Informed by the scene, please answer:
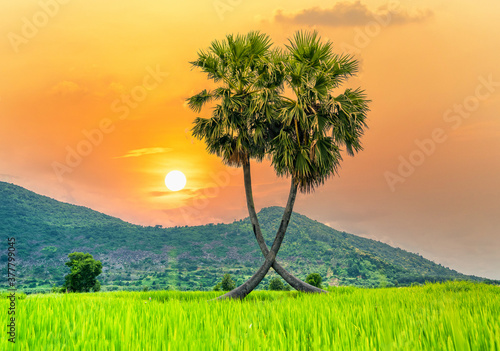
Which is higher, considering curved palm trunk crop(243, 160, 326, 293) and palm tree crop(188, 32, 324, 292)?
palm tree crop(188, 32, 324, 292)

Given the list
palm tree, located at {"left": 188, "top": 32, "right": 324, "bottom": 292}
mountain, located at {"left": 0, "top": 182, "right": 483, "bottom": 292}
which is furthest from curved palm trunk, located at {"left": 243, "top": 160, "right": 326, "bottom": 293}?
mountain, located at {"left": 0, "top": 182, "right": 483, "bottom": 292}

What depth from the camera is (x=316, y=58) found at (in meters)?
16.9

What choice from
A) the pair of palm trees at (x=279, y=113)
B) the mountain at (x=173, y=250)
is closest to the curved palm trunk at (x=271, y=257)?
the pair of palm trees at (x=279, y=113)

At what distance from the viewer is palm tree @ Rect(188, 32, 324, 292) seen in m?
17.0

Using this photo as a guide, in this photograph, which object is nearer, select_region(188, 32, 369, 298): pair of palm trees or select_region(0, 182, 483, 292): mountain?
select_region(188, 32, 369, 298): pair of palm trees

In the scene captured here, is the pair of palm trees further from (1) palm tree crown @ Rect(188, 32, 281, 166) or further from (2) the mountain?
(2) the mountain

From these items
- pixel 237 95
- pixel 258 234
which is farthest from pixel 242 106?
pixel 258 234

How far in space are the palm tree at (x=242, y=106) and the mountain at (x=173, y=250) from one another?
5136cm

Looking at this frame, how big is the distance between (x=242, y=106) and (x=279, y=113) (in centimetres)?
193

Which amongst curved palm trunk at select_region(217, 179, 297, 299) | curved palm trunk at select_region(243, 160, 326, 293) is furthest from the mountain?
curved palm trunk at select_region(217, 179, 297, 299)

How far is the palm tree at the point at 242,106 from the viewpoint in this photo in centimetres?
1700

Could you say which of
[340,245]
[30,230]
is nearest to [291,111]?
[340,245]

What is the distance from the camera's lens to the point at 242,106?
56.7ft

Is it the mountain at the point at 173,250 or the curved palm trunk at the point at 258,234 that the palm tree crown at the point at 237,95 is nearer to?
the curved palm trunk at the point at 258,234
